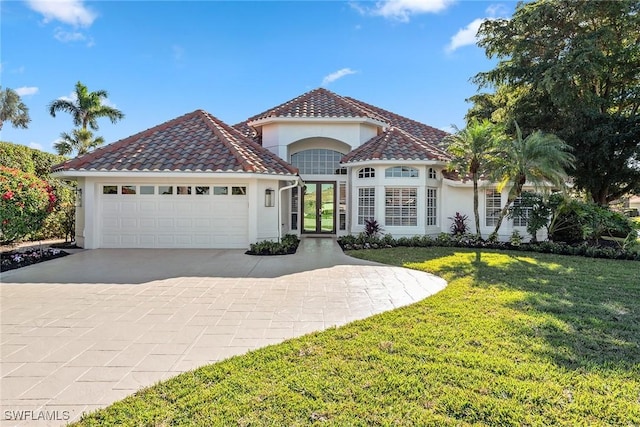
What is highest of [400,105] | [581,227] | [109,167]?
[400,105]

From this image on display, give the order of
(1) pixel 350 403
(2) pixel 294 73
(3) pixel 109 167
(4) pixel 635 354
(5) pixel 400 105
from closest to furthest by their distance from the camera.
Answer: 1. (1) pixel 350 403
2. (4) pixel 635 354
3. (3) pixel 109 167
4. (2) pixel 294 73
5. (5) pixel 400 105

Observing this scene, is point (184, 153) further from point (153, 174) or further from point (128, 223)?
point (128, 223)

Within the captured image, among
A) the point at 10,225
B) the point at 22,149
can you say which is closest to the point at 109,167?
the point at 10,225

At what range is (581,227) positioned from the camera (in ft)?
45.4

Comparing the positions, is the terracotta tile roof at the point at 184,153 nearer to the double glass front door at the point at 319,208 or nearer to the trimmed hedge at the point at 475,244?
the double glass front door at the point at 319,208

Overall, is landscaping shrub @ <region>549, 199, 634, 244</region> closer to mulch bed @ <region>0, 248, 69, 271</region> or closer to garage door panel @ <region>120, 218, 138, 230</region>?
garage door panel @ <region>120, 218, 138, 230</region>

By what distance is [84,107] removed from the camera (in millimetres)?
30547

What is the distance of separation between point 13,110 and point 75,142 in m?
18.8

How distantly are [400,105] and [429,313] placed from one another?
20269mm

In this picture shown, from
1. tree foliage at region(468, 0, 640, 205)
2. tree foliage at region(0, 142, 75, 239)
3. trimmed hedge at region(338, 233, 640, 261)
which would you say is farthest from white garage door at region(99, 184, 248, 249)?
tree foliage at region(468, 0, 640, 205)

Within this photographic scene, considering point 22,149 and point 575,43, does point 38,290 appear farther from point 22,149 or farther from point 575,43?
point 575,43

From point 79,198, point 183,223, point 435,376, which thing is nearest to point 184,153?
point 183,223

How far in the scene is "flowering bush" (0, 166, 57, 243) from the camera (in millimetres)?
10648

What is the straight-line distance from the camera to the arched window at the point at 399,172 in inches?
620
